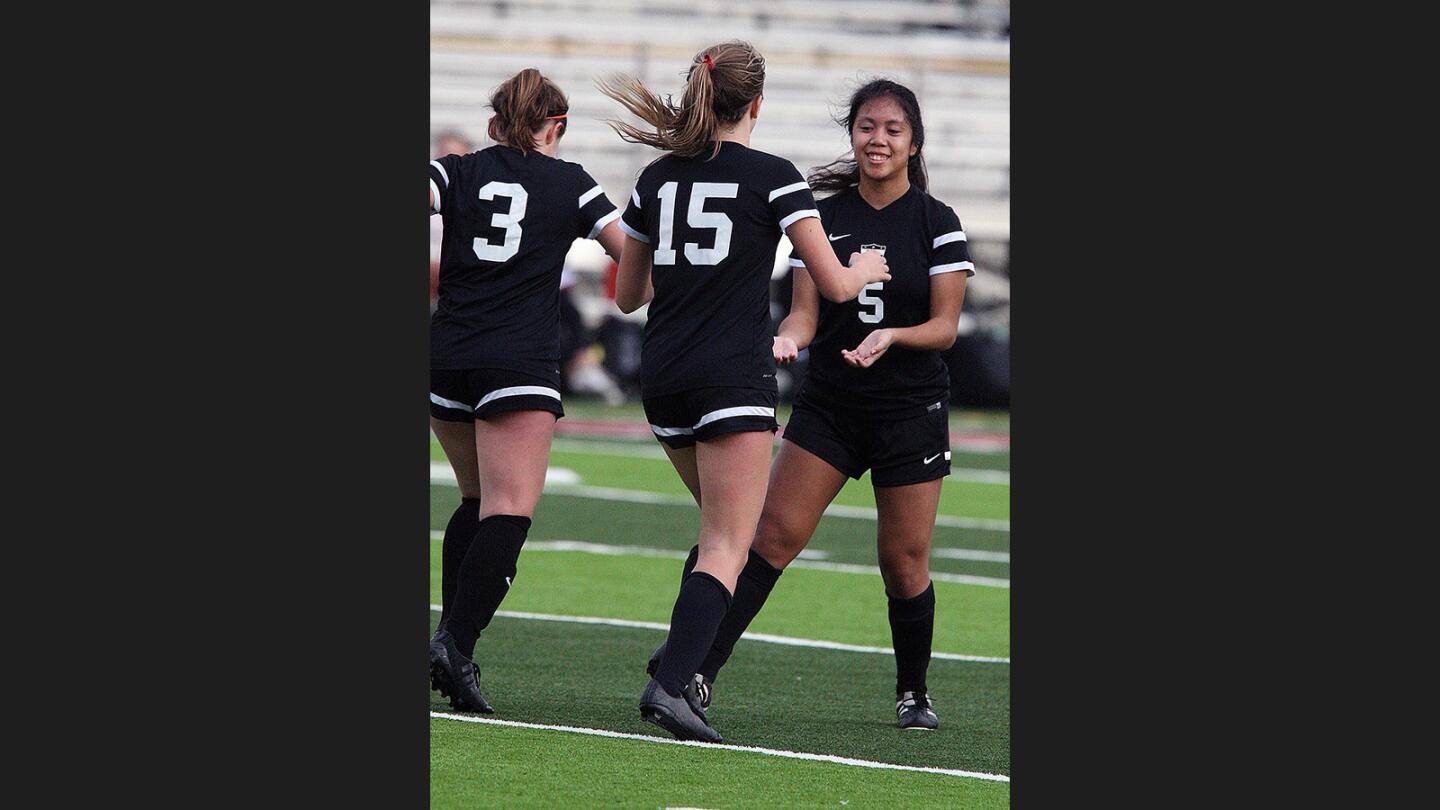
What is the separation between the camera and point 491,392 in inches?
197

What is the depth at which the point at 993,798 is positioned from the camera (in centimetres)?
430

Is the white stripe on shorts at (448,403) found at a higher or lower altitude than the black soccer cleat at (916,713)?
higher

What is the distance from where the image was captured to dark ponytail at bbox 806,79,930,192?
195 inches

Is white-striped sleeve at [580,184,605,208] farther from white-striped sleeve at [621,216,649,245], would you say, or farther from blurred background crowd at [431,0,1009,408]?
blurred background crowd at [431,0,1009,408]

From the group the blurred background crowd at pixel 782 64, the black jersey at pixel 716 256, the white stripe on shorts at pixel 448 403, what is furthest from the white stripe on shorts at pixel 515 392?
Answer: the blurred background crowd at pixel 782 64

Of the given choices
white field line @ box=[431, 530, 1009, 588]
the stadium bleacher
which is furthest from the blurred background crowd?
white field line @ box=[431, 530, 1009, 588]

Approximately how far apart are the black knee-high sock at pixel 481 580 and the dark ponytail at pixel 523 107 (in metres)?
1.08

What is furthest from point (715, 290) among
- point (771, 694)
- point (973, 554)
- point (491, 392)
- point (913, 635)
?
point (973, 554)

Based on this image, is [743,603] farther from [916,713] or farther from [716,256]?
[716,256]

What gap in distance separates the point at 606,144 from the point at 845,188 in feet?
59.4

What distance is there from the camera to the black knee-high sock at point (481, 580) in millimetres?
4965

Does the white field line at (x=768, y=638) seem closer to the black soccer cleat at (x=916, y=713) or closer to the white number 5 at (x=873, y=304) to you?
the black soccer cleat at (x=916, y=713)

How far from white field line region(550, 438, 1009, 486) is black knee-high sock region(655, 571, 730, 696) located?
862 cm

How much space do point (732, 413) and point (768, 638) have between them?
8.16ft
